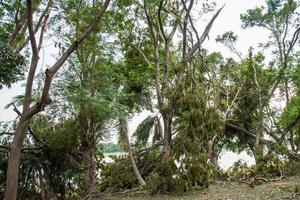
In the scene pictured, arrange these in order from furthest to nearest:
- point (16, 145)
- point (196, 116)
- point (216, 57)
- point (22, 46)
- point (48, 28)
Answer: point (216, 57), point (22, 46), point (196, 116), point (48, 28), point (16, 145)

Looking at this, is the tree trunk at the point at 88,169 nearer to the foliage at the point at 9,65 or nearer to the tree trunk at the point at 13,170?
the tree trunk at the point at 13,170

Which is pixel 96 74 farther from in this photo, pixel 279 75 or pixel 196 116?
pixel 279 75

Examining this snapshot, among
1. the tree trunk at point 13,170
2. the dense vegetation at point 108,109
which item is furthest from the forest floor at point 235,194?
the tree trunk at point 13,170

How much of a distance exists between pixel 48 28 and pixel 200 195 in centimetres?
469

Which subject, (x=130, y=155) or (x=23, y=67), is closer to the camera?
(x=23, y=67)

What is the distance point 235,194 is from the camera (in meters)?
7.50

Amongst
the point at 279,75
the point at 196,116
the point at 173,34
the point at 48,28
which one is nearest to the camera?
the point at 48,28

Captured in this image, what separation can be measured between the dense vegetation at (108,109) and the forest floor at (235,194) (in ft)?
0.92

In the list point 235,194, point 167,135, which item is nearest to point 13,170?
point 167,135

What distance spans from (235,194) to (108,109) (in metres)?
3.13

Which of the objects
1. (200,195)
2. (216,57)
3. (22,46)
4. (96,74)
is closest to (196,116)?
(200,195)

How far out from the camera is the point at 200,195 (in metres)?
7.78

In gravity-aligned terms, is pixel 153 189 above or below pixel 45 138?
below

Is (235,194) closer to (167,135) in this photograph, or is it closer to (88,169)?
(167,135)
